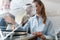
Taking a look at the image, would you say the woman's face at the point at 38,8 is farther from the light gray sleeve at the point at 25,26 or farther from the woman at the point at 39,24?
the light gray sleeve at the point at 25,26

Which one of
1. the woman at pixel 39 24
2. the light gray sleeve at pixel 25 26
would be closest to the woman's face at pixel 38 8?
the woman at pixel 39 24

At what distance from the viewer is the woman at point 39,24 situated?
1322 millimetres

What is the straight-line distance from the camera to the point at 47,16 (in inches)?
52.1

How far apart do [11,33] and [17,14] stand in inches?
7.0

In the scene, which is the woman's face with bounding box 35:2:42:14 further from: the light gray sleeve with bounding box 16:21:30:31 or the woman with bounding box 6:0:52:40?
the light gray sleeve with bounding box 16:21:30:31

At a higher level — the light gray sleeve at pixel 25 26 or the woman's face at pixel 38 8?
the woman's face at pixel 38 8

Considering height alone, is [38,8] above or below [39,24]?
above

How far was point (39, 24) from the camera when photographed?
4.45ft

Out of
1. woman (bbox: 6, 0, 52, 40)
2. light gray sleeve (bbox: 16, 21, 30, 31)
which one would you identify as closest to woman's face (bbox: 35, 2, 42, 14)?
woman (bbox: 6, 0, 52, 40)

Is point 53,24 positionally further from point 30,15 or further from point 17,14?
point 17,14

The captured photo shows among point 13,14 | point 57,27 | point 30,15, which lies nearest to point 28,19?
point 30,15

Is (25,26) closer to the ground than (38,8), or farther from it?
closer to the ground

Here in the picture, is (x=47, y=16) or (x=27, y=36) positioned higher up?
(x=47, y=16)

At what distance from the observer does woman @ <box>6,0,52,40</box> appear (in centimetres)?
132
